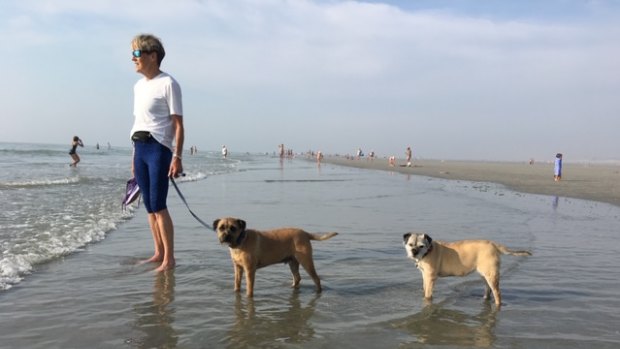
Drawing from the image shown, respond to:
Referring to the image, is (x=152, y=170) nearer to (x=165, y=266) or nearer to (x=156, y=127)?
(x=156, y=127)

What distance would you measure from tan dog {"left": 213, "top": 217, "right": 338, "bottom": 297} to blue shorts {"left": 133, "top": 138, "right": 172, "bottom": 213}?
104 centimetres

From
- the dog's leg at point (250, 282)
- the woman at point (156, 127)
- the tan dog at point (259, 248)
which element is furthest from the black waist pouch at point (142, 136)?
the dog's leg at point (250, 282)

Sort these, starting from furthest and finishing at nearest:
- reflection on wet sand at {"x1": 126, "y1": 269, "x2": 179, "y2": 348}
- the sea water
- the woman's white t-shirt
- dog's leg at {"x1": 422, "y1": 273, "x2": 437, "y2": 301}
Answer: the sea water < the woman's white t-shirt < dog's leg at {"x1": 422, "y1": 273, "x2": 437, "y2": 301} < reflection on wet sand at {"x1": 126, "y1": 269, "x2": 179, "y2": 348}

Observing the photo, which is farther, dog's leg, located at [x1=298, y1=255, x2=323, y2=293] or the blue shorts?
the blue shorts

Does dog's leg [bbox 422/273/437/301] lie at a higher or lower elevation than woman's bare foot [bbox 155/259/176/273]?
higher

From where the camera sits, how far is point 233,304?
13.3 ft

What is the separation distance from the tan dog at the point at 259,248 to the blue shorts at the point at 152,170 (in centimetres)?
104

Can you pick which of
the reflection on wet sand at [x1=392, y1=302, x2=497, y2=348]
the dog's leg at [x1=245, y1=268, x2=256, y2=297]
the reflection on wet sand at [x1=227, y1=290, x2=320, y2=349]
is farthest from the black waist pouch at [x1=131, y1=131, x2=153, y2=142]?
the reflection on wet sand at [x1=392, y1=302, x2=497, y2=348]

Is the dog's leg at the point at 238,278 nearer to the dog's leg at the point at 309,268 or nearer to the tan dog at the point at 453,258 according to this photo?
the dog's leg at the point at 309,268

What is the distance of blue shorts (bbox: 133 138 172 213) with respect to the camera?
16.4ft

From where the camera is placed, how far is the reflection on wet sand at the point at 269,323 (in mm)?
3277

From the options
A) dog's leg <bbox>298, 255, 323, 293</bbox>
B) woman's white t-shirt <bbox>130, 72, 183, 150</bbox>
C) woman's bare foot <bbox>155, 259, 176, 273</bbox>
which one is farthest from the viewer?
woman's bare foot <bbox>155, 259, 176, 273</bbox>

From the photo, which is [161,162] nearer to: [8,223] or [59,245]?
[59,245]

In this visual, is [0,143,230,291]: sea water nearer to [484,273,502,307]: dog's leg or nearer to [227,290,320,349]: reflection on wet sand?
[227,290,320,349]: reflection on wet sand
